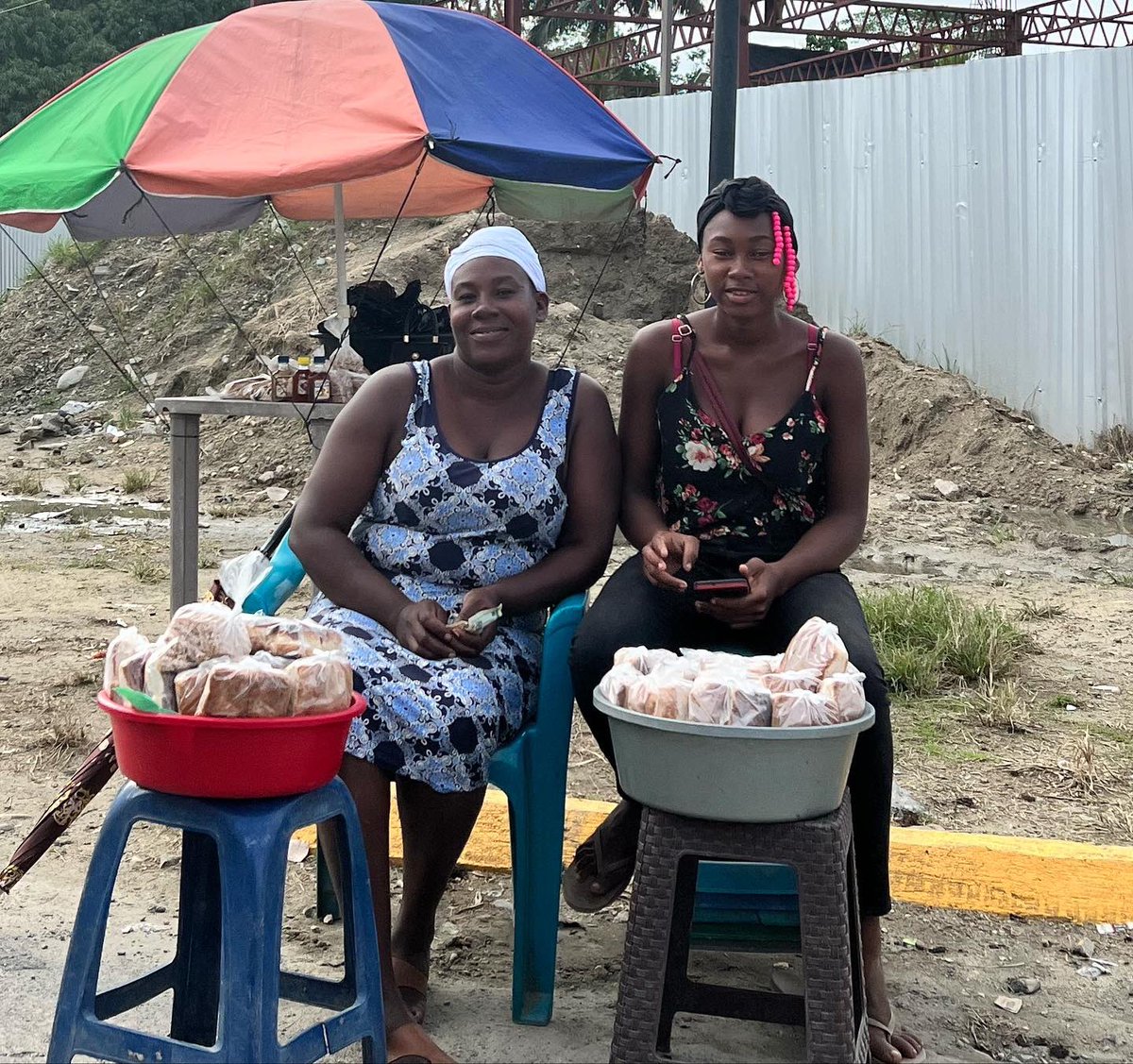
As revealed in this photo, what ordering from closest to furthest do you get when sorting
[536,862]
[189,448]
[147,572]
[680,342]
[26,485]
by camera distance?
[536,862] < [680,342] < [189,448] < [147,572] < [26,485]

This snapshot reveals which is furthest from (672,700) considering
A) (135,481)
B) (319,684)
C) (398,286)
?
(398,286)

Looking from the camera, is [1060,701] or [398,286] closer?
[1060,701]

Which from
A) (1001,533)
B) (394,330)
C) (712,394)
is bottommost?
(1001,533)

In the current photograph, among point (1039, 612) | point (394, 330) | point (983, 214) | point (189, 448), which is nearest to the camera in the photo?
point (189, 448)

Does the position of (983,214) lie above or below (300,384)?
above

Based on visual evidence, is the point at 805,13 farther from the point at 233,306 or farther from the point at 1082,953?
the point at 1082,953

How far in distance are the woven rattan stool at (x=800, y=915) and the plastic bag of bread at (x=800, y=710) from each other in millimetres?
192

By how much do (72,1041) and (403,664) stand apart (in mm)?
892

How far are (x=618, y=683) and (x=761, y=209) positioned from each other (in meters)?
1.24

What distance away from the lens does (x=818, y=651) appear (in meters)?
2.53

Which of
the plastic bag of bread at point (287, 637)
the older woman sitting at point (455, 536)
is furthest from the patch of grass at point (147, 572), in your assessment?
the plastic bag of bread at point (287, 637)

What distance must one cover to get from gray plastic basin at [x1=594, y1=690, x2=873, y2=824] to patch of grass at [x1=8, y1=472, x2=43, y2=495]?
369 inches

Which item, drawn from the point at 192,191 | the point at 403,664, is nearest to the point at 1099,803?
the point at 403,664

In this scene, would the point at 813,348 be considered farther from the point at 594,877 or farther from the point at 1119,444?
the point at 1119,444
